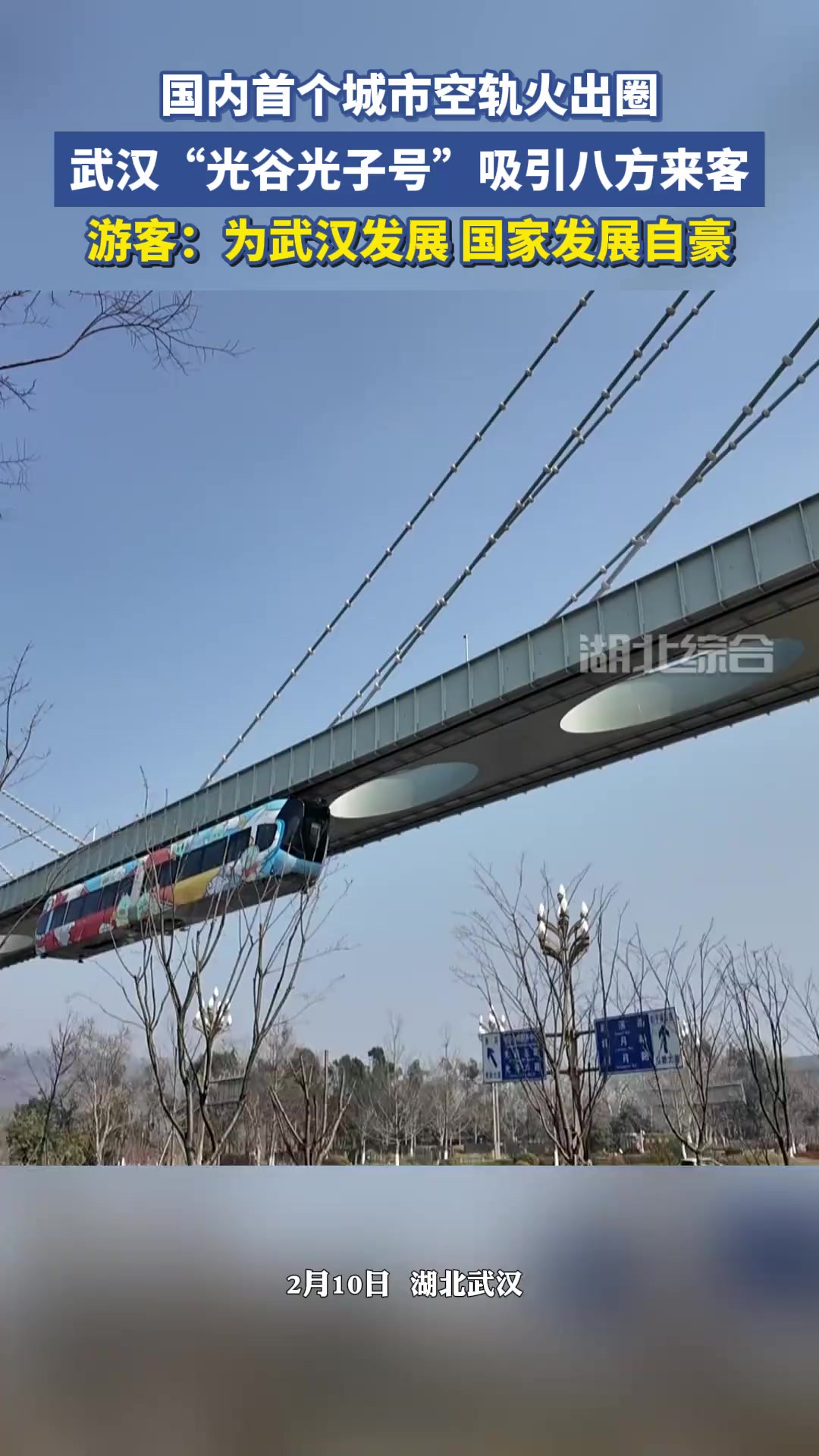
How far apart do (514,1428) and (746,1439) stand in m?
0.70

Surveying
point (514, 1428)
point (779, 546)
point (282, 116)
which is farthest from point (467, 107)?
point (779, 546)

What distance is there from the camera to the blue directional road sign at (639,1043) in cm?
1156

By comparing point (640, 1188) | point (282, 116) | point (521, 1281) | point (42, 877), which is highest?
point (282, 116)

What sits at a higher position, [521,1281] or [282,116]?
[282,116]

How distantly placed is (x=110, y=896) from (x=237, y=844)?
25.4 ft

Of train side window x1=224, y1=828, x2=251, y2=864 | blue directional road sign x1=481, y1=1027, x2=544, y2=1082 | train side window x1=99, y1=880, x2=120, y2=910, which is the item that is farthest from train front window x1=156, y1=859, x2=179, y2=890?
train side window x1=99, y1=880, x2=120, y2=910

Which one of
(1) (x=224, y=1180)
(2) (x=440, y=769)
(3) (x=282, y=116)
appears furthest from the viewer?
(2) (x=440, y=769)

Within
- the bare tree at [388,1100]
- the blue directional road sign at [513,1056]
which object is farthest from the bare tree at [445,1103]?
the blue directional road sign at [513,1056]

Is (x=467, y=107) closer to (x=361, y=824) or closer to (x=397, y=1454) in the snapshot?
(x=397, y=1454)

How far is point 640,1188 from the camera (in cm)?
322

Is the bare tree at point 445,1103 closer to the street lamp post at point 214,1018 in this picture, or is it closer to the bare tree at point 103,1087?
the bare tree at point 103,1087

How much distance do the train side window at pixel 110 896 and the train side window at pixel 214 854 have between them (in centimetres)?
572

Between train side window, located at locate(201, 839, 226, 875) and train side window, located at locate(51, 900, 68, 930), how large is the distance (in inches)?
407

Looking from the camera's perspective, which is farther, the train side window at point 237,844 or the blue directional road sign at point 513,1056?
the train side window at point 237,844
